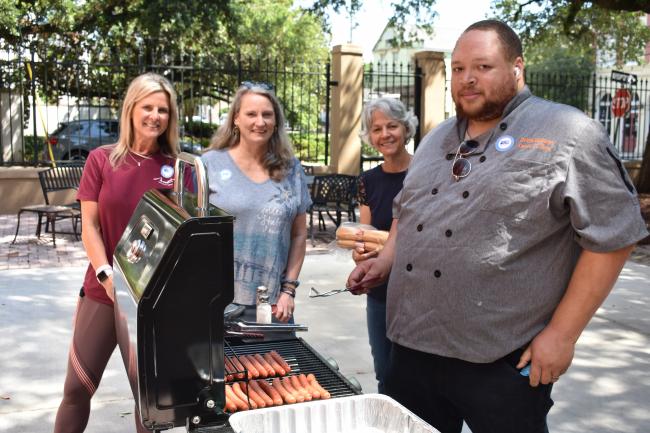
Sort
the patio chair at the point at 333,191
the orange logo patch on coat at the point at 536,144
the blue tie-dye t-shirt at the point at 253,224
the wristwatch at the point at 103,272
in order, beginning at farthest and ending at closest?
the patio chair at the point at 333,191
the blue tie-dye t-shirt at the point at 253,224
the wristwatch at the point at 103,272
the orange logo patch on coat at the point at 536,144

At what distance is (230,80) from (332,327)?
1353 centimetres

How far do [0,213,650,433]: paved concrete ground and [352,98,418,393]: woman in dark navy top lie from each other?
31cm

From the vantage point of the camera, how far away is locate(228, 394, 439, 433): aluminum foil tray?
Answer: 5.82ft

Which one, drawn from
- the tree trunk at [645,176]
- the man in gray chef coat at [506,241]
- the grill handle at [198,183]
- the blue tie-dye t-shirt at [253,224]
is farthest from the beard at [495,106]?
the tree trunk at [645,176]

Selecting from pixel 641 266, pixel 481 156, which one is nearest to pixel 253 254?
pixel 481 156

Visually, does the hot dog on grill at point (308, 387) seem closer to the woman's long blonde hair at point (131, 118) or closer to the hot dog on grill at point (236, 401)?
the hot dog on grill at point (236, 401)

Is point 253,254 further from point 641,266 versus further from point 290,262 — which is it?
point 641,266

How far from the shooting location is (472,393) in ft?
7.08

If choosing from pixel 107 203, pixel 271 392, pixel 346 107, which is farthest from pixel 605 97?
pixel 271 392

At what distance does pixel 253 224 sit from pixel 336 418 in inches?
56.9

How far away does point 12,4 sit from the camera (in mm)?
15922

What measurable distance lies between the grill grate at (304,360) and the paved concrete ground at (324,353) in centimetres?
133

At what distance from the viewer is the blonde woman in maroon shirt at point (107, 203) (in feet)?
9.91

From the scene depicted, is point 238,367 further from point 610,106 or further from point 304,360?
point 610,106
